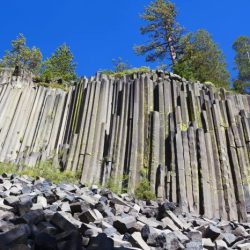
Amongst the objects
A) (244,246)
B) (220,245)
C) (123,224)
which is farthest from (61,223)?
(244,246)

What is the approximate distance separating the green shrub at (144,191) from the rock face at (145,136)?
0.53 feet

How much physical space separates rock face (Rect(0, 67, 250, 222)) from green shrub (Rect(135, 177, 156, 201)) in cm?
16

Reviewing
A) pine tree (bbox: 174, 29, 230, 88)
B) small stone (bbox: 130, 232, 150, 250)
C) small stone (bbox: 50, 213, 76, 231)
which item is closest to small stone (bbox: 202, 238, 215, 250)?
small stone (bbox: 130, 232, 150, 250)

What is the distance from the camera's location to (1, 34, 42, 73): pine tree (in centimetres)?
3057

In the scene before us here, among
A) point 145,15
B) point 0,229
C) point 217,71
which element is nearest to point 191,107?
point 0,229

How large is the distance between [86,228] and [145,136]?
6.70m

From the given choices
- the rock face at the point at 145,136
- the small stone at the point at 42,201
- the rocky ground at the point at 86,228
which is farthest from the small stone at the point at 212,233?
the rock face at the point at 145,136

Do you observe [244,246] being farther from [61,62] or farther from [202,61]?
[61,62]

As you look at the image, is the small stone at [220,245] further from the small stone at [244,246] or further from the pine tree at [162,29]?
the pine tree at [162,29]

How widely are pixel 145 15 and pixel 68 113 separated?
16.0 m

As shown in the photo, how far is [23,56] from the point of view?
102 feet

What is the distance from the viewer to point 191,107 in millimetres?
11984

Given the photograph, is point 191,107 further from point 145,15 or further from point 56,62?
point 56,62

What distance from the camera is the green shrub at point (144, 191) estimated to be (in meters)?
9.12
